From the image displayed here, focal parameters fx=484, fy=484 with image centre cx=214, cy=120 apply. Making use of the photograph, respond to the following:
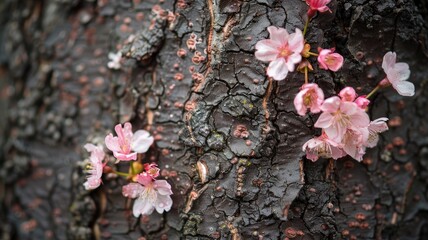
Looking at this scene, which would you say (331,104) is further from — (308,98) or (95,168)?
(95,168)

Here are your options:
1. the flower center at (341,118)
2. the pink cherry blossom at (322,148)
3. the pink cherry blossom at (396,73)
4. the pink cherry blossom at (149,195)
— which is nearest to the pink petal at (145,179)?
the pink cherry blossom at (149,195)

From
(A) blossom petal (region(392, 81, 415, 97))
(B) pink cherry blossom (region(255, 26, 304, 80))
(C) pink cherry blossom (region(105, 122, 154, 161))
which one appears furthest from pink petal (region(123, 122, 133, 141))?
(A) blossom petal (region(392, 81, 415, 97))

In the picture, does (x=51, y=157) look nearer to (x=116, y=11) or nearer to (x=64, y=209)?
(x=64, y=209)

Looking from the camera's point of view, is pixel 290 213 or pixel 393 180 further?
pixel 393 180

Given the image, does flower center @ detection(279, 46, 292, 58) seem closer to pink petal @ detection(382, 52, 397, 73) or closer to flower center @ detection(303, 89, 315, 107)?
flower center @ detection(303, 89, 315, 107)

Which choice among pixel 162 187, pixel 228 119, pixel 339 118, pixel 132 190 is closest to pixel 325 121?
pixel 339 118

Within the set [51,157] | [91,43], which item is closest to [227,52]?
[91,43]

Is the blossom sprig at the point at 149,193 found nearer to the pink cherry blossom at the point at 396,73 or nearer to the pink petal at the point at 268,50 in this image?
the pink petal at the point at 268,50
